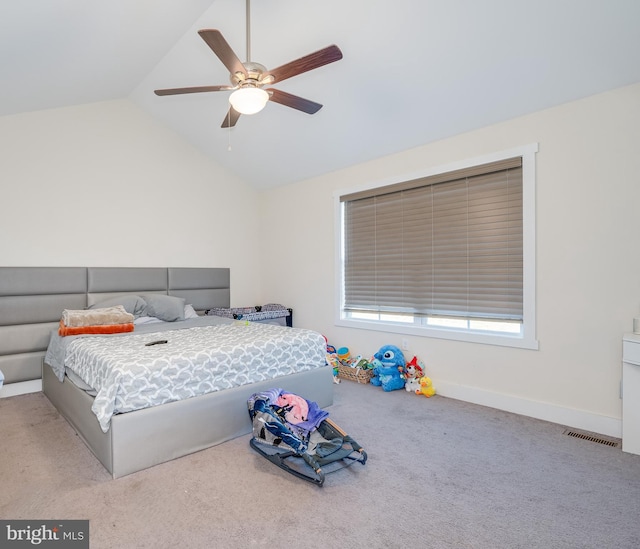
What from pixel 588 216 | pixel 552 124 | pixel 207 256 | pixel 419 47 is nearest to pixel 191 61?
pixel 419 47

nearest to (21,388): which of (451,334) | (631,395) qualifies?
(451,334)

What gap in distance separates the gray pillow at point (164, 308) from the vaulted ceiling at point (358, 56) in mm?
2144

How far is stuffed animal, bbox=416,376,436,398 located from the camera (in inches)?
141

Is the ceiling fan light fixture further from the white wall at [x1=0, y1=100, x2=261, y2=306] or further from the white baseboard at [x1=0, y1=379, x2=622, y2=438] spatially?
the white baseboard at [x1=0, y1=379, x2=622, y2=438]

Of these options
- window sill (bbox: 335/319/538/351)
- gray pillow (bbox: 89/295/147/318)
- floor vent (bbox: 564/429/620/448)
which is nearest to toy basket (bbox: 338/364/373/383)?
window sill (bbox: 335/319/538/351)

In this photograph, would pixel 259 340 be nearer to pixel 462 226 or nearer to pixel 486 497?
pixel 486 497

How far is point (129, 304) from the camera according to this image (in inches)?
159

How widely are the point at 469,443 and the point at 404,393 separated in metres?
1.13

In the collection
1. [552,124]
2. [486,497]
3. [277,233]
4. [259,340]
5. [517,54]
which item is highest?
[517,54]

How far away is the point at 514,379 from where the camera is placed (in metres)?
3.15

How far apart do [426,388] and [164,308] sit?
2.83 m

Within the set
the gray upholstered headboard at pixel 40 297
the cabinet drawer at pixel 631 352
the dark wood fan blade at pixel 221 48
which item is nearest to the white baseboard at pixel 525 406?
the gray upholstered headboard at pixel 40 297

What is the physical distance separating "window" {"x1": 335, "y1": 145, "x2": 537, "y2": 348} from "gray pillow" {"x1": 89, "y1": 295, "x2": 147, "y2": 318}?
2.20m

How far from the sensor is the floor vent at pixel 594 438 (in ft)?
8.38
